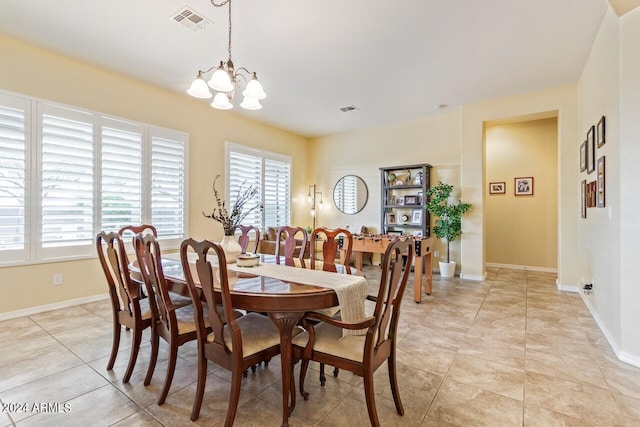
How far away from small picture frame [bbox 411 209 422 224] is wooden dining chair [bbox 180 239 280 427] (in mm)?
4466

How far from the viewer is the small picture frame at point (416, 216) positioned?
5715 millimetres

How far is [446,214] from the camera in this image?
522cm

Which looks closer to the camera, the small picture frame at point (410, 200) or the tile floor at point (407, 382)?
the tile floor at point (407, 382)

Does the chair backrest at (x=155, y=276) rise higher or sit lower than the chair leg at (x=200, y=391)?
higher

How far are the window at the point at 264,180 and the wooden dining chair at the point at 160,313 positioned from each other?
356 cm

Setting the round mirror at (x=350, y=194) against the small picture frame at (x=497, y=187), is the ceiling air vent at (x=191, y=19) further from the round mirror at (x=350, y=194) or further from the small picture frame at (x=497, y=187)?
the small picture frame at (x=497, y=187)

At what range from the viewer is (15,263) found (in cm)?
329

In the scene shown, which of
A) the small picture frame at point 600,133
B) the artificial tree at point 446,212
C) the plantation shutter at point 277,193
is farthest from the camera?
the plantation shutter at point 277,193

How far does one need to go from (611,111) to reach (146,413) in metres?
4.34

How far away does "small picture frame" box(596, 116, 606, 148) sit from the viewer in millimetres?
2941

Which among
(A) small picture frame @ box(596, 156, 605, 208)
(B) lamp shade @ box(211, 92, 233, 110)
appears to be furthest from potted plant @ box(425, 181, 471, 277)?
(B) lamp shade @ box(211, 92, 233, 110)

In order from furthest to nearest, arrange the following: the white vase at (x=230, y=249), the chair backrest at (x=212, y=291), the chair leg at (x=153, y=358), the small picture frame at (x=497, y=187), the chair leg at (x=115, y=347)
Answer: the small picture frame at (x=497, y=187), the white vase at (x=230, y=249), the chair leg at (x=115, y=347), the chair leg at (x=153, y=358), the chair backrest at (x=212, y=291)

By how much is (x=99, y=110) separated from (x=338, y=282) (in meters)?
4.02

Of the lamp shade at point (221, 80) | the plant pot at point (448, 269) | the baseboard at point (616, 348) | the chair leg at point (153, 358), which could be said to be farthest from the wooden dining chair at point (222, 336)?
the plant pot at point (448, 269)
